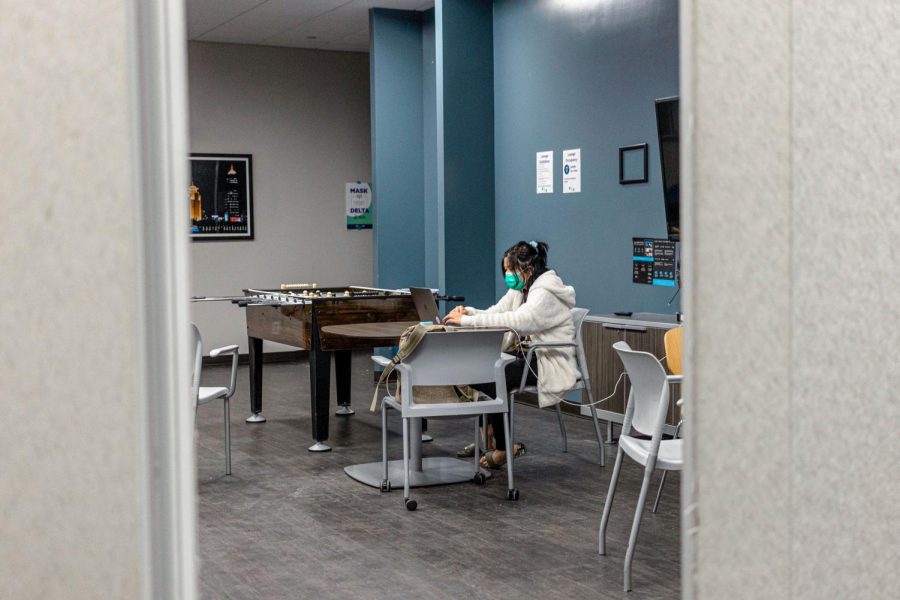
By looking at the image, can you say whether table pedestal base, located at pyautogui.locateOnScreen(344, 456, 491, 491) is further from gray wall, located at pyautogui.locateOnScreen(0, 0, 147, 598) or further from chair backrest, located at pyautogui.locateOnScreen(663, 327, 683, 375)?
gray wall, located at pyautogui.locateOnScreen(0, 0, 147, 598)

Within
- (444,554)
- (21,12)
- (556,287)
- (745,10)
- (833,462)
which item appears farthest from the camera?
(556,287)

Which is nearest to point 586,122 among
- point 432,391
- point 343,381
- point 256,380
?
point 343,381

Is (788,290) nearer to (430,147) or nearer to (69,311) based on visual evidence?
(69,311)

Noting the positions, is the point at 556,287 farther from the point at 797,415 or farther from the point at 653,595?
the point at 797,415

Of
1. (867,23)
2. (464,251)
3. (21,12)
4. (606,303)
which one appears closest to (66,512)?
(21,12)

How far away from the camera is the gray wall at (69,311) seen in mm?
1206

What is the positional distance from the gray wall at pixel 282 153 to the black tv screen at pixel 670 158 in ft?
17.1

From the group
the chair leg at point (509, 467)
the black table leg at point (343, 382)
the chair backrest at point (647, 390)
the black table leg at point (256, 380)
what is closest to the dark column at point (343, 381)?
the black table leg at point (343, 382)

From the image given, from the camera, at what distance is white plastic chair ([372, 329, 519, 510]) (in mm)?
4777

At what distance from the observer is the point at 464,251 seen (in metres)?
8.38

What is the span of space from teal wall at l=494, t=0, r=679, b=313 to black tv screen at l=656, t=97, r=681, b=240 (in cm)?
15

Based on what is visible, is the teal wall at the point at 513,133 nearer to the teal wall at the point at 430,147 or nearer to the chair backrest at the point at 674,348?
the teal wall at the point at 430,147

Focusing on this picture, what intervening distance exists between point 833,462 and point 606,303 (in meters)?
5.52

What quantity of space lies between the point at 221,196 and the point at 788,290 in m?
9.24
